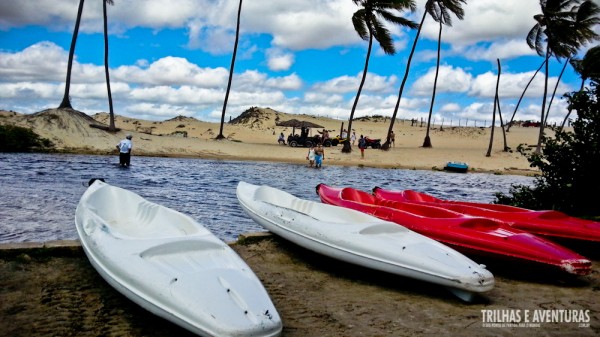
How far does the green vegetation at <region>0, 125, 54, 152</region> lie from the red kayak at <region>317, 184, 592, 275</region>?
23680mm

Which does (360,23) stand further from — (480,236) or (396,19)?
(480,236)

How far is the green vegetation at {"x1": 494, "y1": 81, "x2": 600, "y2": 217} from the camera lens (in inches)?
316

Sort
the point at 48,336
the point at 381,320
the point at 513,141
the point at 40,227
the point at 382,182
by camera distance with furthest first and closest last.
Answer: the point at 513,141
the point at 382,182
the point at 40,227
the point at 381,320
the point at 48,336

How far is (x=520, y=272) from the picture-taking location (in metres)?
5.34

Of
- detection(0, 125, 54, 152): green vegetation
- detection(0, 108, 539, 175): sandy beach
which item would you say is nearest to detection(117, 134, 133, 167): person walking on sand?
detection(0, 108, 539, 175): sandy beach

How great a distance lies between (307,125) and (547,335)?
32.3 m

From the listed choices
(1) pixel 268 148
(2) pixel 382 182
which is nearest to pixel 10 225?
(2) pixel 382 182

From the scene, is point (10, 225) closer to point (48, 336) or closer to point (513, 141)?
point (48, 336)

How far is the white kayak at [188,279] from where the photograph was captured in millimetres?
3154

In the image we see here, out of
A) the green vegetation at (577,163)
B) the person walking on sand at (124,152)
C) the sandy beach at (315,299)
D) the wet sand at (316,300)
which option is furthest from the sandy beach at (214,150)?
the wet sand at (316,300)

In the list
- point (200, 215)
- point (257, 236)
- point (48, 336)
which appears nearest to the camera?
point (48, 336)

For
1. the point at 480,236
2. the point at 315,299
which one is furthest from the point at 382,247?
the point at 480,236

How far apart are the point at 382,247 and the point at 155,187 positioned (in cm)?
1135

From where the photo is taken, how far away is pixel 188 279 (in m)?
3.50
